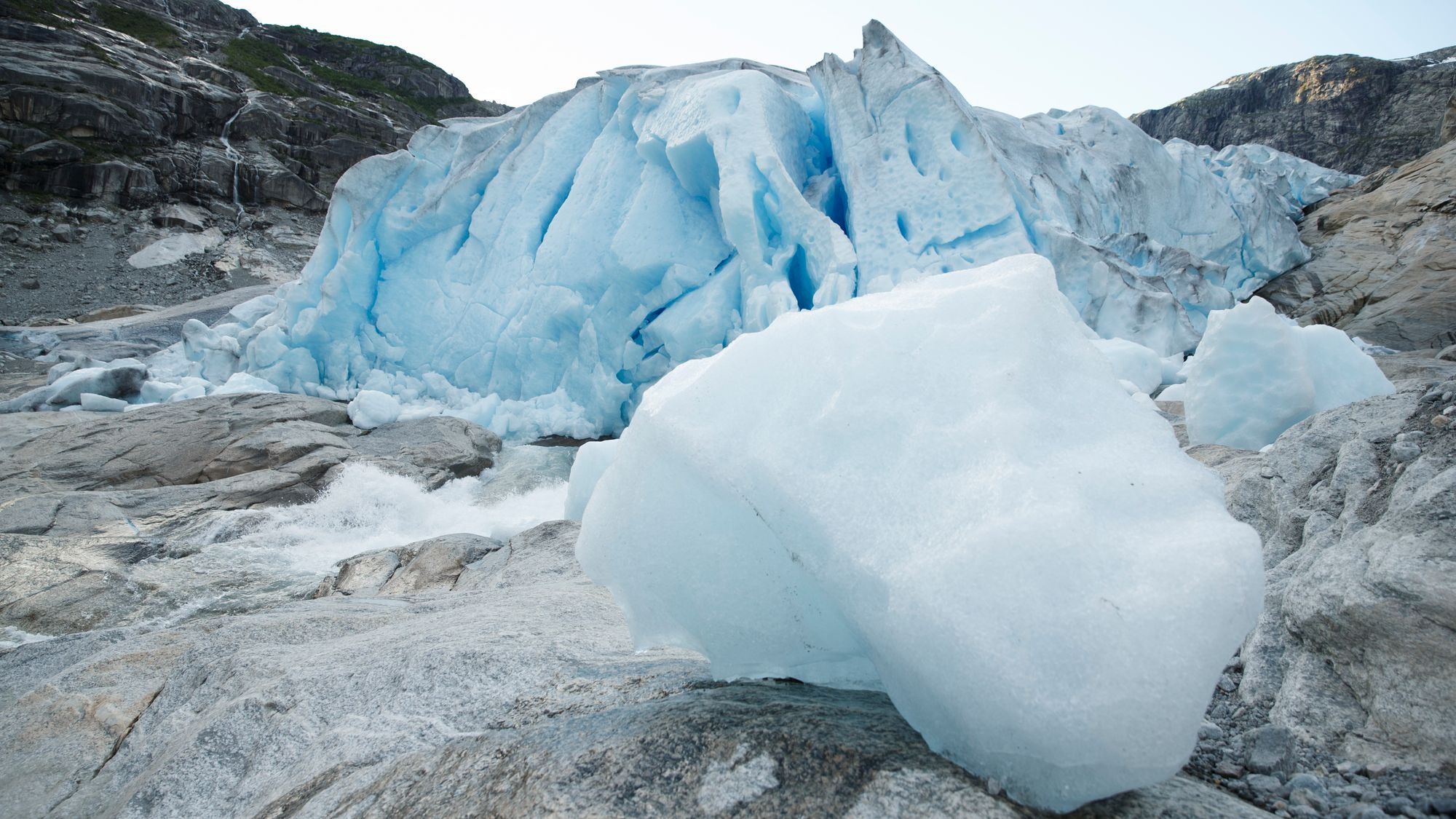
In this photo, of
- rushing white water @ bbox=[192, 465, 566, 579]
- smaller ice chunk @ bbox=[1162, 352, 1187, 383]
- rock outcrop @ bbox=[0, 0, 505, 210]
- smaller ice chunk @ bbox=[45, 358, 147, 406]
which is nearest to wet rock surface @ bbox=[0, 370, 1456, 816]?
rushing white water @ bbox=[192, 465, 566, 579]

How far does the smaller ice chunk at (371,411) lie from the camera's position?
8.56 m

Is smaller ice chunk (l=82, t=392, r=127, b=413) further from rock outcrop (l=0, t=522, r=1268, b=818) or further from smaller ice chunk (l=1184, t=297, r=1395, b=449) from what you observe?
smaller ice chunk (l=1184, t=297, r=1395, b=449)

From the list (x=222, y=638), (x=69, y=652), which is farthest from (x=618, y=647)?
(x=69, y=652)

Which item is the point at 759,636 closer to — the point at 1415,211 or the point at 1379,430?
the point at 1379,430

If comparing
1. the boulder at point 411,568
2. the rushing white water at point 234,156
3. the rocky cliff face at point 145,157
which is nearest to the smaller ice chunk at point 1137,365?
the boulder at point 411,568

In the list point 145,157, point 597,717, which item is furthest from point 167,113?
point 597,717

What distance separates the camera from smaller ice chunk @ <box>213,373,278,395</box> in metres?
9.33

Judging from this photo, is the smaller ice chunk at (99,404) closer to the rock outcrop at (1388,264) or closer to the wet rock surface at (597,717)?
the wet rock surface at (597,717)

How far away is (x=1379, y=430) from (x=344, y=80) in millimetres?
39482

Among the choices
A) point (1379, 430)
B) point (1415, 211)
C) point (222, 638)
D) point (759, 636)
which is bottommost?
point (222, 638)

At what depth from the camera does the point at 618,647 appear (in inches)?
79.8

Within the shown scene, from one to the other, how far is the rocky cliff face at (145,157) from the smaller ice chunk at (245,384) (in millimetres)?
11979

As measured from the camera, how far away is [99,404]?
8875 millimetres

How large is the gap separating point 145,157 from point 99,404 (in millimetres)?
17344
